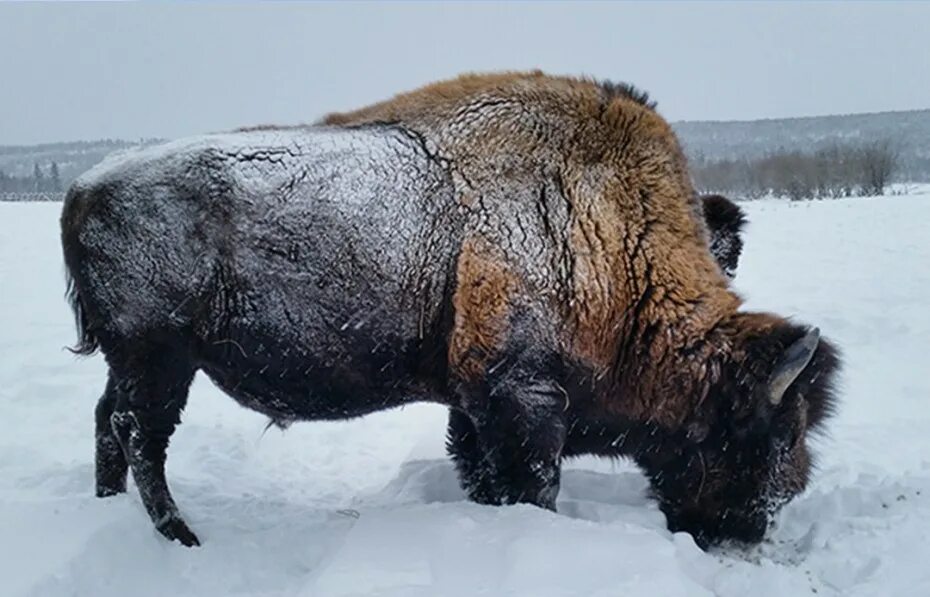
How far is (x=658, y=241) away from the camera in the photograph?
15.1ft

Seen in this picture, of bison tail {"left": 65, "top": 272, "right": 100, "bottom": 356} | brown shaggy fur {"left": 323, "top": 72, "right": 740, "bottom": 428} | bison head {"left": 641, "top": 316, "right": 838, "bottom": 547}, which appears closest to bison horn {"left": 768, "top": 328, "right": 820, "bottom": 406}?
bison head {"left": 641, "top": 316, "right": 838, "bottom": 547}

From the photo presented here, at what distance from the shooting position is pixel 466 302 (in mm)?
4441

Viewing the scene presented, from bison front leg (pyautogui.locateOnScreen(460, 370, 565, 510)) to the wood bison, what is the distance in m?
0.01

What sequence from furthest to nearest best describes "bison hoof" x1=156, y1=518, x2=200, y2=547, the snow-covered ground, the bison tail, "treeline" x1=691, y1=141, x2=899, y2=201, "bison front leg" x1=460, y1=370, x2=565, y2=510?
"treeline" x1=691, y1=141, x2=899, y2=201 < the bison tail < "bison hoof" x1=156, y1=518, x2=200, y2=547 < "bison front leg" x1=460, y1=370, x2=565, y2=510 < the snow-covered ground

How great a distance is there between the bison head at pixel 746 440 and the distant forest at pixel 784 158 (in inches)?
44.9

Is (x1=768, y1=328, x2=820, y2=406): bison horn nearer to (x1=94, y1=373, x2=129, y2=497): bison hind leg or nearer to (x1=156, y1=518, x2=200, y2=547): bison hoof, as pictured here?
(x1=156, y1=518, x2=200, y2=547): bison hoof

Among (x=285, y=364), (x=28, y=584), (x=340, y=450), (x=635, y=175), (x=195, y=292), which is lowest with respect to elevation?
(x=340, y=450)

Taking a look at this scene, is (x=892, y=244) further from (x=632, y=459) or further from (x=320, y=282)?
(x=320, y=282)

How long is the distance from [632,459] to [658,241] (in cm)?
124

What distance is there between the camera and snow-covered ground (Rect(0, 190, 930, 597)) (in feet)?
12.2

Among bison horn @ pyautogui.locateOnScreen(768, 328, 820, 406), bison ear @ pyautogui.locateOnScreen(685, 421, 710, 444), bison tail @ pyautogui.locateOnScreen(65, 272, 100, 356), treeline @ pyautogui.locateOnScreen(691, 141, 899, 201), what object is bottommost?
treeline @ pyautogui.locateOnScreen(691, 141, 899, 201)

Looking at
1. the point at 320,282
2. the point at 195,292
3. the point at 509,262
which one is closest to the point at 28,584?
the point at 195,292

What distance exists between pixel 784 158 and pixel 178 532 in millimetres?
58043

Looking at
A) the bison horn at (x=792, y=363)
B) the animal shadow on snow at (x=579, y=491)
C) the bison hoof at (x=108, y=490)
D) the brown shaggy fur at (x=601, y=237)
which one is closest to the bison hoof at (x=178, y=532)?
the bison hoof at (x=108, y=490)
